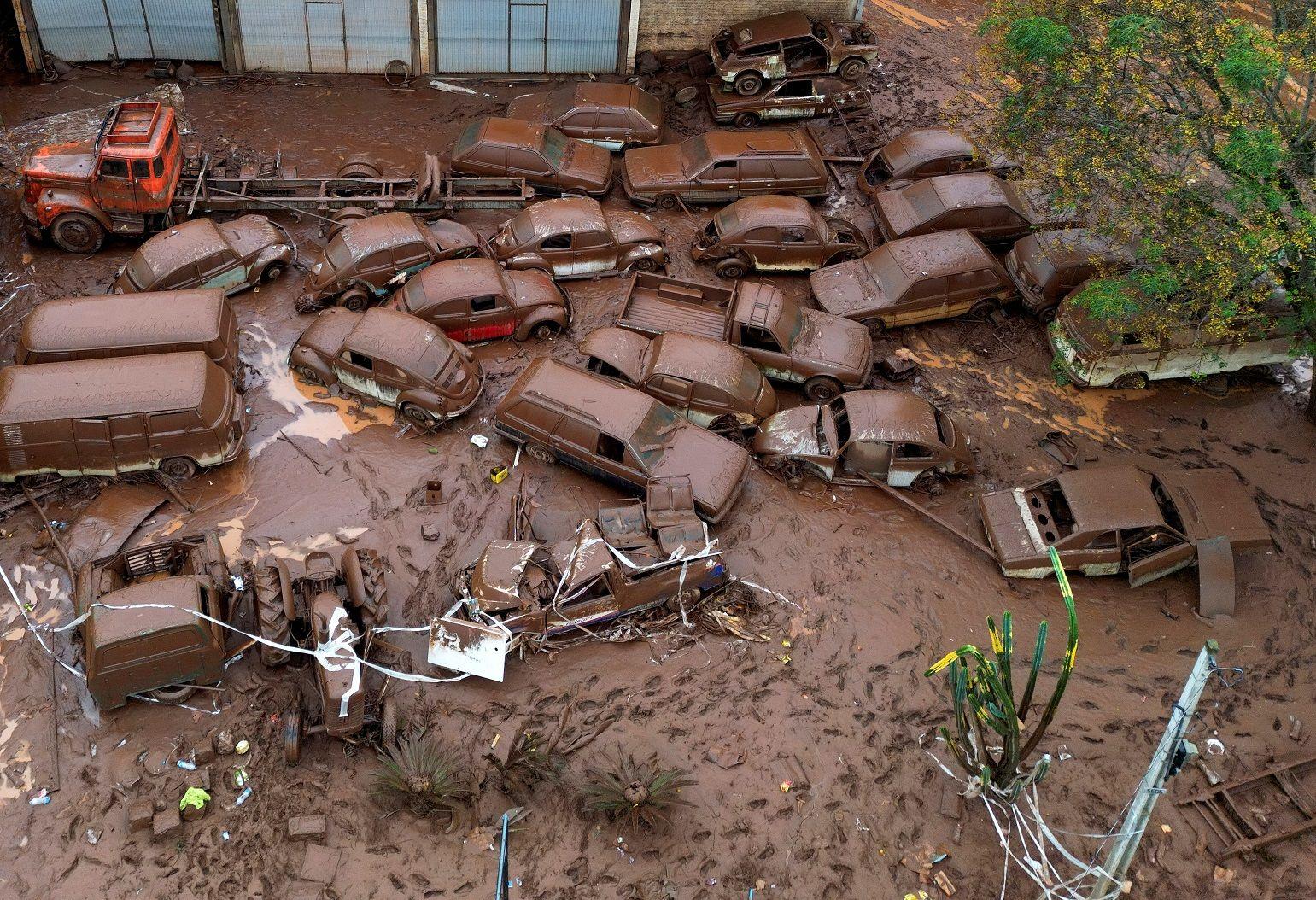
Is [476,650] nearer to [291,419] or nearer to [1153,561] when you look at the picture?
[291,419]

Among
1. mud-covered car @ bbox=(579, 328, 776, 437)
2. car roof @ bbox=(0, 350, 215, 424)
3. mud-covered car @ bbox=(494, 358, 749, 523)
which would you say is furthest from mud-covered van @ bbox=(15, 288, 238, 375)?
mud-covered car @ bbox=(579, 328, 776, 437)

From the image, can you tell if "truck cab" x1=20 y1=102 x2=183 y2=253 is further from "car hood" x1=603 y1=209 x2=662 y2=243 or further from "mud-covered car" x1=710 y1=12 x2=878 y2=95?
"mud-covered car" x1=710 y1=12 x2=878 y2=95

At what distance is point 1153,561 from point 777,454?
5.22m

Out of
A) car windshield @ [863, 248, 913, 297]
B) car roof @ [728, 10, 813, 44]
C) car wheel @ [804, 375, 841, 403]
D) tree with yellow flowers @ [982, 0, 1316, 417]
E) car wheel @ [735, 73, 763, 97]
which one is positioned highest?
tree with yellow flowers @ [982, 0, 1316, 417]

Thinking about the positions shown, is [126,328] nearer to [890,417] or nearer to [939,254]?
[890,417]

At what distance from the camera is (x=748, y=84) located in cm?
2084

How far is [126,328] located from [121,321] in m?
0.14

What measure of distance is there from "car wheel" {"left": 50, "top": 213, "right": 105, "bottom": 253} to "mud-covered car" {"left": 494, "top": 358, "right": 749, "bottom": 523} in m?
8.17

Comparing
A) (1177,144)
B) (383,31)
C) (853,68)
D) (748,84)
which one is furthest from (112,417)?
(853,68)

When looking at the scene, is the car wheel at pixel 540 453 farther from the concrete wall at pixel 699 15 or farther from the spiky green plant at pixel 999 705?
the concrete wall at pixel 699 15

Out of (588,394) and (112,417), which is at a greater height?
(588,394)

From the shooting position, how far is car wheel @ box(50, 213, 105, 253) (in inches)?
→ 651

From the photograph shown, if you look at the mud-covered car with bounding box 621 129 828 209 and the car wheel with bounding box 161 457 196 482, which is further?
the mud-covered car with bounding box 621 129 828 209

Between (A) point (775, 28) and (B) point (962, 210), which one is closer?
(B) point (962, 210)
